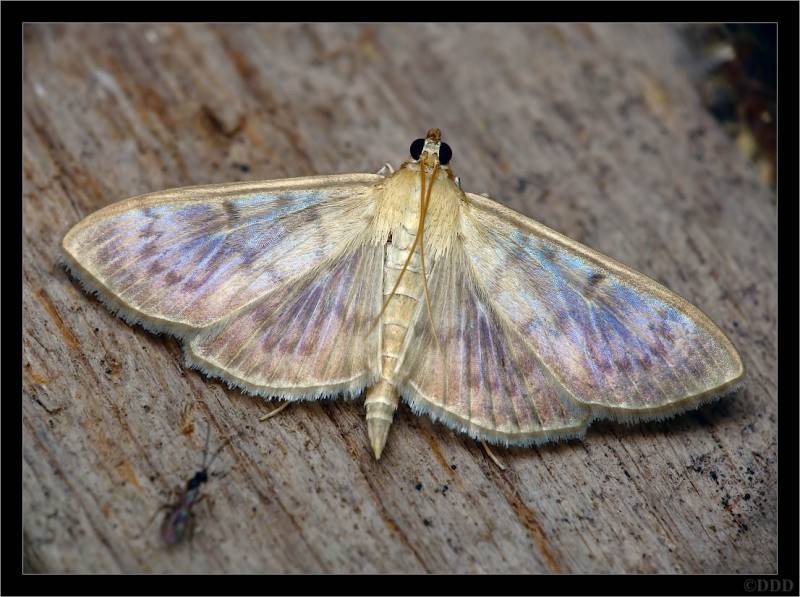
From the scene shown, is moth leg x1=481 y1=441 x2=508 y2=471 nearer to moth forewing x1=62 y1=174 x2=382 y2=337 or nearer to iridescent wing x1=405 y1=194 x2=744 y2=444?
iridescent wing x1=405 y1=194 x2=744 y2=444

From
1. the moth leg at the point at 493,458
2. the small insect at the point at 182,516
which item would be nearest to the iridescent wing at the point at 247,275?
the small insect at the point at 182,516

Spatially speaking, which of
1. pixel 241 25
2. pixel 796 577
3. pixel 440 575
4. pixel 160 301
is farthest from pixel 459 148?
pixel 796 577

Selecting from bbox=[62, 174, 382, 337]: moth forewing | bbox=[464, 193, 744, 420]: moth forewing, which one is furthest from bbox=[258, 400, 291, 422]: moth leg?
bbox=[464, 193, 744, 420]: moth forewing

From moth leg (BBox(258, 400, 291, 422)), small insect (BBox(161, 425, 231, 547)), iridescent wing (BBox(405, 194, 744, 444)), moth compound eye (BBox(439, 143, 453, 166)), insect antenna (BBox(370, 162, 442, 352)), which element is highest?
moth compound eye (BBox(439, 143, 453, 166))

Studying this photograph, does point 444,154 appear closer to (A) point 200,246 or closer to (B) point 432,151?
(B) point 432,151

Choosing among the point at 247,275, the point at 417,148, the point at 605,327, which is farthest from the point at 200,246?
the point at 605,327

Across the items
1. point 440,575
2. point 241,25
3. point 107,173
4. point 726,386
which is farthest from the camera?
point 241,25

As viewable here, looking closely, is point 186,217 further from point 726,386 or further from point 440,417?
point 726,386
